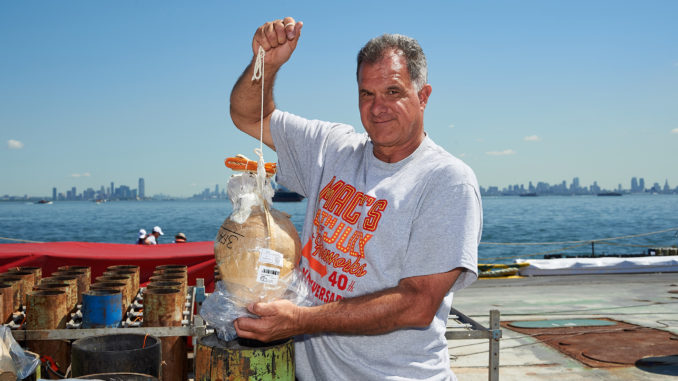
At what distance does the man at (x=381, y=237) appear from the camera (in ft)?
7.51

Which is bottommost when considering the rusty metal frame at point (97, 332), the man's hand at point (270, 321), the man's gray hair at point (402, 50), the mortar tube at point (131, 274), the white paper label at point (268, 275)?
the rusty metal frame at point (97, 332)

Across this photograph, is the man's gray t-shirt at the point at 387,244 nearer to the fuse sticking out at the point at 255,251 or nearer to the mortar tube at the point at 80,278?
the fuse sticking out at the point at 255,251

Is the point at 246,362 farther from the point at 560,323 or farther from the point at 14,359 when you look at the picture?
the point at 560,323

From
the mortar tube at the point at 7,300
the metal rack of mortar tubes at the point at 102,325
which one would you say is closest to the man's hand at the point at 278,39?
the metal rack of mortar tubes at the point at 102,325

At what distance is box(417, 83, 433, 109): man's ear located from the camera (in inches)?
101

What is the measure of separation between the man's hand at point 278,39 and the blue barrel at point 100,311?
2.12 m

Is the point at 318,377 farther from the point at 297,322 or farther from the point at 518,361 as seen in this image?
the point at 518,361

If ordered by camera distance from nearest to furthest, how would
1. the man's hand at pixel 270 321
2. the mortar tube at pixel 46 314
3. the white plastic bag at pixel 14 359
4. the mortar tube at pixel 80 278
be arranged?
the man's hand at pixel 270 321
the white plastic bag at pixel 14 359
the mortar tube at pixel 46 314
the mortar tube at pixel 80 278

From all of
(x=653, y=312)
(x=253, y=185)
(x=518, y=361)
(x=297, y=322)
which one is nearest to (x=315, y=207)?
(x=253, y=185)

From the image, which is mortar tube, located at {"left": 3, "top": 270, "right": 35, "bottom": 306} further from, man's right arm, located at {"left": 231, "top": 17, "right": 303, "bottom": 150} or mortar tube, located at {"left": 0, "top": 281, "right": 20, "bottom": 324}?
man's right arm, located at {"left": 231, "top": 17, "right": 303, "bottom": 150}

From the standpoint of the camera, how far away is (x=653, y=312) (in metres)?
10.8

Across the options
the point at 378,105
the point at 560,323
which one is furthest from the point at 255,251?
the point at 560,323

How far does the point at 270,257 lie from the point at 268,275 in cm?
8

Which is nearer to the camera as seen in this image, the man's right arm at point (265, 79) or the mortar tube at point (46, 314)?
the man's right arm at point (265, 79)
